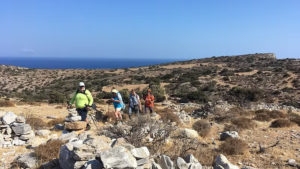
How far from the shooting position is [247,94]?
20.5 meters

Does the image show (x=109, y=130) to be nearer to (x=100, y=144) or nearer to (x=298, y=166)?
(x=100, y=144)

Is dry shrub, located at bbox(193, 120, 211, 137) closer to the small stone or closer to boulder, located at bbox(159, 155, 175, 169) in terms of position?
the small stone

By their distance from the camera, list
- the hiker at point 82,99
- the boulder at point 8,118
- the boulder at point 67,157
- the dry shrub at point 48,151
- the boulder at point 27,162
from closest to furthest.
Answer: the boulder at point 67,157 → the boulder at point 27,162 → the dry shrub at point 48,151 → the boulder at point 8,118 → the hiker at point 82,99

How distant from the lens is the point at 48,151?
→ 19.4 feet

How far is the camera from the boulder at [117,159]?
3824 mm

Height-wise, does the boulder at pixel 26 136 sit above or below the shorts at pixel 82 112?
below

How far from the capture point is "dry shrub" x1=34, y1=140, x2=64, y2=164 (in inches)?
224

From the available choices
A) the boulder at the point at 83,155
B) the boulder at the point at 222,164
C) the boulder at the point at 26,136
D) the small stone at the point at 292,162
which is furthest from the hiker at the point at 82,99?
the small stone at the point at 292,162

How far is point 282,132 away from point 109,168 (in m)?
9.42

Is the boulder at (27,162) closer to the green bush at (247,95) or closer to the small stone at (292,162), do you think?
the small stone at (292,162)

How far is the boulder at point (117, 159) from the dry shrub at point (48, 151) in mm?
2684

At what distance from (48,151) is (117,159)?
3098mm

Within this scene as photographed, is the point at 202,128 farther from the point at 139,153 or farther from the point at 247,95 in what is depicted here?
the point at 247,95

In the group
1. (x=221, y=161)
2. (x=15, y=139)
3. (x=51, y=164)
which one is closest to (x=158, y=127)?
(x=221, y=161)
